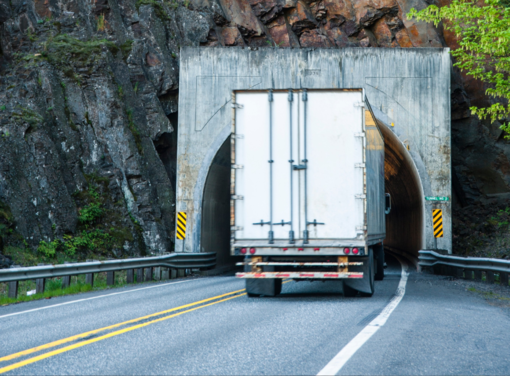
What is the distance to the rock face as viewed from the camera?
2202 cm

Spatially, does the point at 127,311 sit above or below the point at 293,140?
below

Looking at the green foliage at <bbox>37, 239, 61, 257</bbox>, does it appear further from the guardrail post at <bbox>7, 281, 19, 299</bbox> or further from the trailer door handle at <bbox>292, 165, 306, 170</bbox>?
the trailer door handle at <bbox>292, 165, 306, 170</bbox>

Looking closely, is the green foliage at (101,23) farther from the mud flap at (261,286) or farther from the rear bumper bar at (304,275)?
the rear bumper bar at (304,275)

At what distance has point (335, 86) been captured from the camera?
803 inches

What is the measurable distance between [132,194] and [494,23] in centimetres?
1588

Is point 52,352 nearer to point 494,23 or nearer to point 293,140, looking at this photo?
point 293,140

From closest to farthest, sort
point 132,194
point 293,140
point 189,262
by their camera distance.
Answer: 1. point 293,140
2. point 189,262
3. point 132,194

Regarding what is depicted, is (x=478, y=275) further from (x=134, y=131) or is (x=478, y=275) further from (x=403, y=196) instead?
(x=134, y=131)

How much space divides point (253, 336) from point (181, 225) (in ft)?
45.5

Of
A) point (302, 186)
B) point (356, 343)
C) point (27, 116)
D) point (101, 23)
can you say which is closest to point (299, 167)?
point (302, 186)

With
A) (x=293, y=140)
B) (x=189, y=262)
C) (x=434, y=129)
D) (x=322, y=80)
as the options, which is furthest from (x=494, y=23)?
(x=189, y=262)

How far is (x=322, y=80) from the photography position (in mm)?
20703

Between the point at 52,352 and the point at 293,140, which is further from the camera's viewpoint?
the point at 293,140

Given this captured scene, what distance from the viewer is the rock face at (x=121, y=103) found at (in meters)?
22.0
